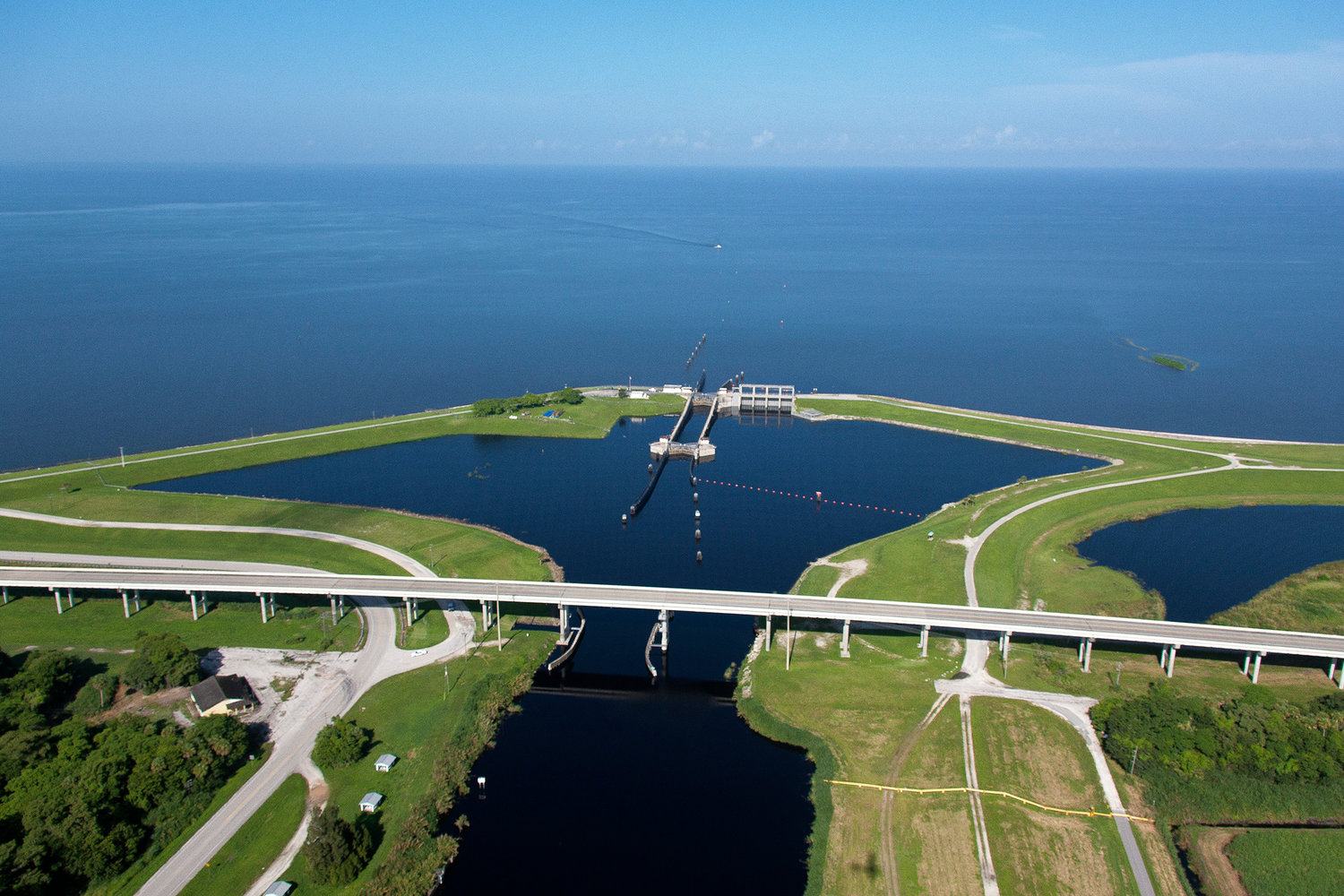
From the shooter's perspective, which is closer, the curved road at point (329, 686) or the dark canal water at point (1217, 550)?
the curved road at point (329, 686)

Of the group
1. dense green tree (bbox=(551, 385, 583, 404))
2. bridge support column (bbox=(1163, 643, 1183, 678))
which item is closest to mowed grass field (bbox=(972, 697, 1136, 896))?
bridge support column (bbox=(1163, 643, 1183, 678))

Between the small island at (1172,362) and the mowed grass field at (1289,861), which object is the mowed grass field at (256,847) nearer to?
the mowed grass field at (1289,861)

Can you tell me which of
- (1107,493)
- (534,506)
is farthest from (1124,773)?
(534,506)

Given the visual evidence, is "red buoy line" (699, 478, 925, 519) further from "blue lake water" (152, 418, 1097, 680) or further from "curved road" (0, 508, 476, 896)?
"curved road" (0, 508, 476, 896)

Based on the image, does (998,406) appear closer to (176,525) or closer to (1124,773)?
(1124,773)

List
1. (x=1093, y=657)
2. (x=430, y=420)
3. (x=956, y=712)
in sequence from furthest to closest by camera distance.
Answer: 1. (x=430, y=420)
2. (x=1093, y=657)
3. (x=956, y=712)

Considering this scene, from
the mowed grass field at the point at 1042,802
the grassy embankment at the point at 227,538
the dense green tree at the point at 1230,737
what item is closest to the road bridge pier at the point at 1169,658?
the dense green tree at the point at 1230,737
